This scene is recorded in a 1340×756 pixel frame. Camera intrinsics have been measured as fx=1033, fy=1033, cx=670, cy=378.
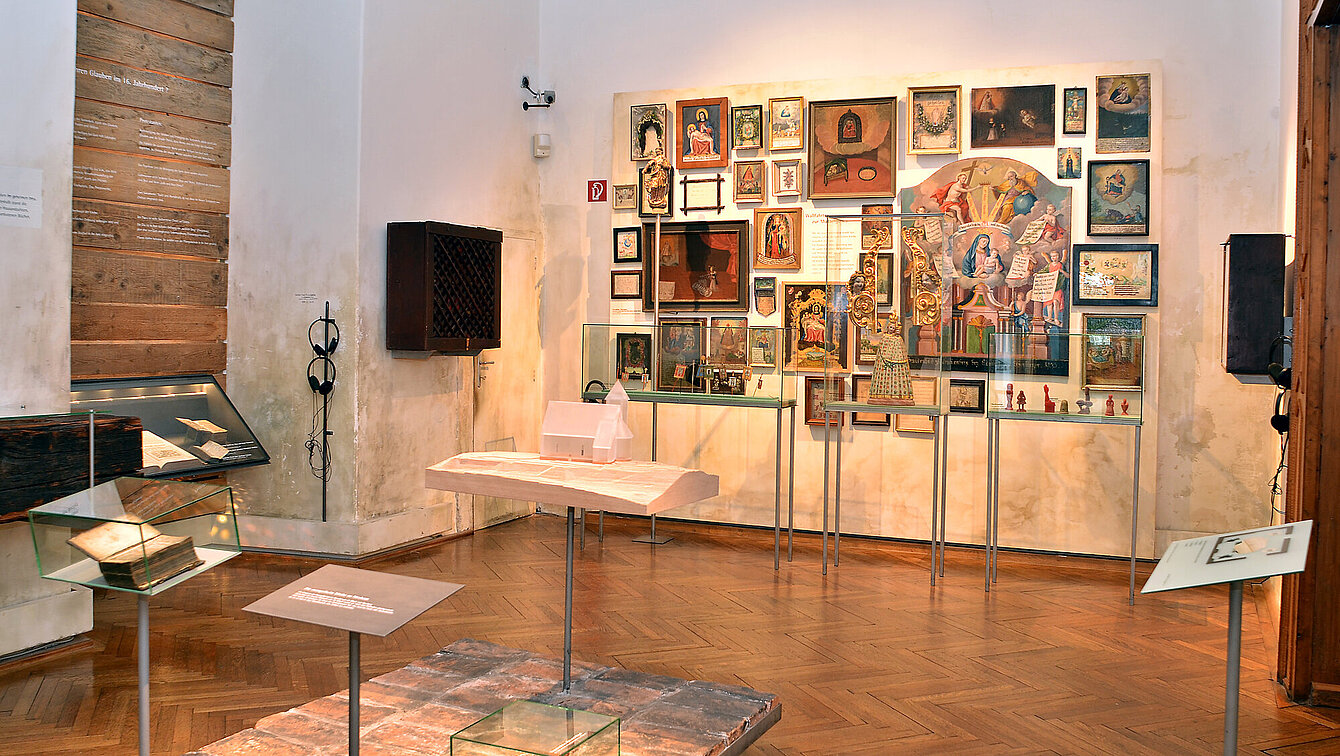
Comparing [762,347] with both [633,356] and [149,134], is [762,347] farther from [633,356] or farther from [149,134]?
[149,134]

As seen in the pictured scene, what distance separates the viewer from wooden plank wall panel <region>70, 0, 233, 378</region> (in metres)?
5.83

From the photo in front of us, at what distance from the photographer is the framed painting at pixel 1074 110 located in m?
6.90

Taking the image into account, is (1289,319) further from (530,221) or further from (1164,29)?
(530,221)

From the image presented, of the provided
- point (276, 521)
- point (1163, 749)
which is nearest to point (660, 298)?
point (276, 521)

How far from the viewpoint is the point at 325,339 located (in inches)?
255

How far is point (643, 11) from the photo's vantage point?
8.06 metres

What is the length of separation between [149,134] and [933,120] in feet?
16.6

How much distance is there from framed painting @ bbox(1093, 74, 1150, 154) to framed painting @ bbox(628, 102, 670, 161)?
308 cm

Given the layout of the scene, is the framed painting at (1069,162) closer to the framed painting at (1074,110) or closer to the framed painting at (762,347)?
the framed painting at (1074,110)

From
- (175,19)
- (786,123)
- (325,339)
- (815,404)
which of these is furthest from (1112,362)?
(175,19)

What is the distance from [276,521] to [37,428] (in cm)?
243

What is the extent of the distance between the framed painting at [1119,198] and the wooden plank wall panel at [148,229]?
18.6ft

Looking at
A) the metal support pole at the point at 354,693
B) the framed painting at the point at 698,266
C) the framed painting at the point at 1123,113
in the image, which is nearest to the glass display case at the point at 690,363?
the framed painting at the point at 698,266

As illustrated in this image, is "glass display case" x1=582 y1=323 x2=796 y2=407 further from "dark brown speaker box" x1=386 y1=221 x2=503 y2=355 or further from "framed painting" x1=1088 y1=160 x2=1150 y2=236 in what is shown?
"framed painting" x1=1088 y1=160 x2=1150 y2=236
